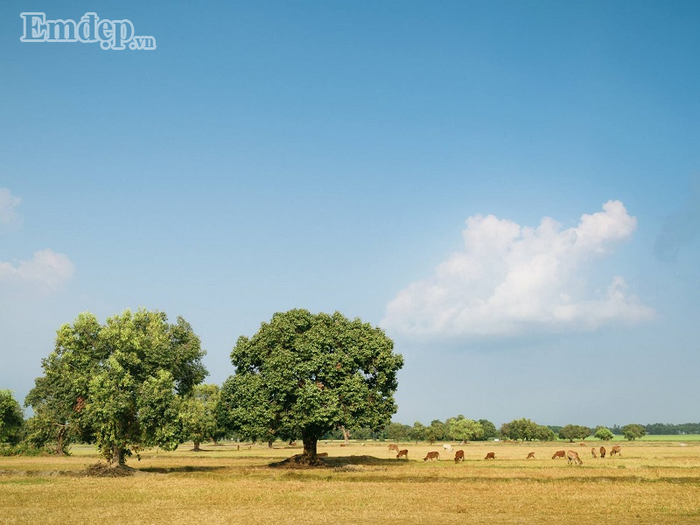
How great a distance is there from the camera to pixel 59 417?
5550 centimetres

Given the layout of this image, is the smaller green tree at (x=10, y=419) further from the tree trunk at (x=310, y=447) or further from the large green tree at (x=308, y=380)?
the tree trunk at (x=310, y=447)

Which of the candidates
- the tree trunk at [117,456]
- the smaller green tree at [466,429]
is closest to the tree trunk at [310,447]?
the tree trunk at [117,456]

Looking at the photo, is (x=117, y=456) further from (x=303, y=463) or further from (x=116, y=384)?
(x=303, y=463)

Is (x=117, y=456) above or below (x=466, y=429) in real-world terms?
above

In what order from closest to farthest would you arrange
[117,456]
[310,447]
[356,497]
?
[356,497] → [117,456] → [310,447]

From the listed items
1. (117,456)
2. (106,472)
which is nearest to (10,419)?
(117,456)

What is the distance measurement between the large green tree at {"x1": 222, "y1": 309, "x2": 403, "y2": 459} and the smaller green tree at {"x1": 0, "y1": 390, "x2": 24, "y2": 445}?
55.7 metres

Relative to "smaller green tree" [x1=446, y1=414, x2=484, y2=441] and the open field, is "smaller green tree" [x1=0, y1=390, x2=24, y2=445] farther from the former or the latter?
"smaller green tree" [x1=446, y1=414, x2=484, y2=441]

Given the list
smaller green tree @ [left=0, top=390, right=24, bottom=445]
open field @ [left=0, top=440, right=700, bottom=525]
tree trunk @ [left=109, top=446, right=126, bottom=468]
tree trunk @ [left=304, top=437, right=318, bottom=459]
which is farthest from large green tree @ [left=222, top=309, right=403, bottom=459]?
smaller green tree @ [left=0, top=390, right=24, bottom=445]

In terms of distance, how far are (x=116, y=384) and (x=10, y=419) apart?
204ft

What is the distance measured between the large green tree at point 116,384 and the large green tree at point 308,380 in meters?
7.57

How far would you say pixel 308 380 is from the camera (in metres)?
57.2

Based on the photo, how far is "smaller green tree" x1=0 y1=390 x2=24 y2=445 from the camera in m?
94.5

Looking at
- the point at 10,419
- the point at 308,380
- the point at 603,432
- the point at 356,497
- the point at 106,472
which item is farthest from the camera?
the point at 603,432
